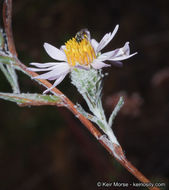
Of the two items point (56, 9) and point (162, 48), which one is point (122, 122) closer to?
point (162, 48)

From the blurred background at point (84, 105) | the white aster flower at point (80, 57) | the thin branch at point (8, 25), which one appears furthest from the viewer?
the blurred background at point (84, 105)

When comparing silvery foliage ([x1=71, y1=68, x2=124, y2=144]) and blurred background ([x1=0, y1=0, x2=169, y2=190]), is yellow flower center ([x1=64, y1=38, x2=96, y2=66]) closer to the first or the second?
silvery foliage ([x1=71, y1=68, x2=124, y2=144])

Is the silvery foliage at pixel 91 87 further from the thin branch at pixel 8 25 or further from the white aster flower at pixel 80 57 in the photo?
the thin branch at pixel 8 25

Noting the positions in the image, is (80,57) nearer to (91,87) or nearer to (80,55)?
(80,55)

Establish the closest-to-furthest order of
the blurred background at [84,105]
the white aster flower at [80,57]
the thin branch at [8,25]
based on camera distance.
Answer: the white aster flower at [80,57] → the thin branch at [8,25] → the blurred background at [84,105]

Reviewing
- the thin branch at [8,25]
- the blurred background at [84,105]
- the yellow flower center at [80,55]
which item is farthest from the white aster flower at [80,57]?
the blurred background at [84,105]

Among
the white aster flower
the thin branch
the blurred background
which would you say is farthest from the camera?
the blurred background

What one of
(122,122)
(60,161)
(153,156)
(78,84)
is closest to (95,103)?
(78,84)

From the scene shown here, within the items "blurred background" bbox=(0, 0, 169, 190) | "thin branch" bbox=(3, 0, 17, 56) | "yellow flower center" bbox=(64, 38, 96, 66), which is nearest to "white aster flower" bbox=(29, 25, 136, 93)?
"yellow flower center" bbox=(64, 38, 96, 66)

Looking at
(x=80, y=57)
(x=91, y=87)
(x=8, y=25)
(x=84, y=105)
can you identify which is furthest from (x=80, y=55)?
(x=84, y=105)
